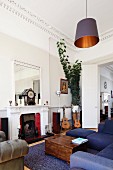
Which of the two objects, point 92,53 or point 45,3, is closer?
point 45,3

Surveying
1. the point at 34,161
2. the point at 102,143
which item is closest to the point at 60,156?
the point at 34,161

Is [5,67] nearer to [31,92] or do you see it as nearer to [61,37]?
[31,92]

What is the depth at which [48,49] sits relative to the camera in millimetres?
5219

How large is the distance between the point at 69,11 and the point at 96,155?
157 inches

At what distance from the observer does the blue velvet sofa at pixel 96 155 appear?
145 cm

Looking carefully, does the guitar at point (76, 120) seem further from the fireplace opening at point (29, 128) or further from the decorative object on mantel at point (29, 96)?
the decorative object on mantel at point (29, 96)

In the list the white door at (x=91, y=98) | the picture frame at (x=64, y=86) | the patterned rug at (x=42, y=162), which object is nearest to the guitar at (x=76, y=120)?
the white door at (x=91, y=98)

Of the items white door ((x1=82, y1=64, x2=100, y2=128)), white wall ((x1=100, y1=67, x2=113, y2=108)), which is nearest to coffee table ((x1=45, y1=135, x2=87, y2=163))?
white door ((x1=82, y1=64, x2=100, y2=128))

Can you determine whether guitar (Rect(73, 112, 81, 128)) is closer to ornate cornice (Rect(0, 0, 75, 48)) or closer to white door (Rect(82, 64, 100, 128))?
white door (Rect(82, 64, 100, 128))

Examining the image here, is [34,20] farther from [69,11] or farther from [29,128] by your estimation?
[29,128]

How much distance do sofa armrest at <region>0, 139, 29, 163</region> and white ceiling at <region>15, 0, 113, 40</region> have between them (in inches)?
144

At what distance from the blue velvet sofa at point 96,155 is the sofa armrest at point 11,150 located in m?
0.72

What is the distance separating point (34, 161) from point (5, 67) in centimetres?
258

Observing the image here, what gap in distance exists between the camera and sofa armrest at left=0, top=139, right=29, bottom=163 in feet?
5.63
